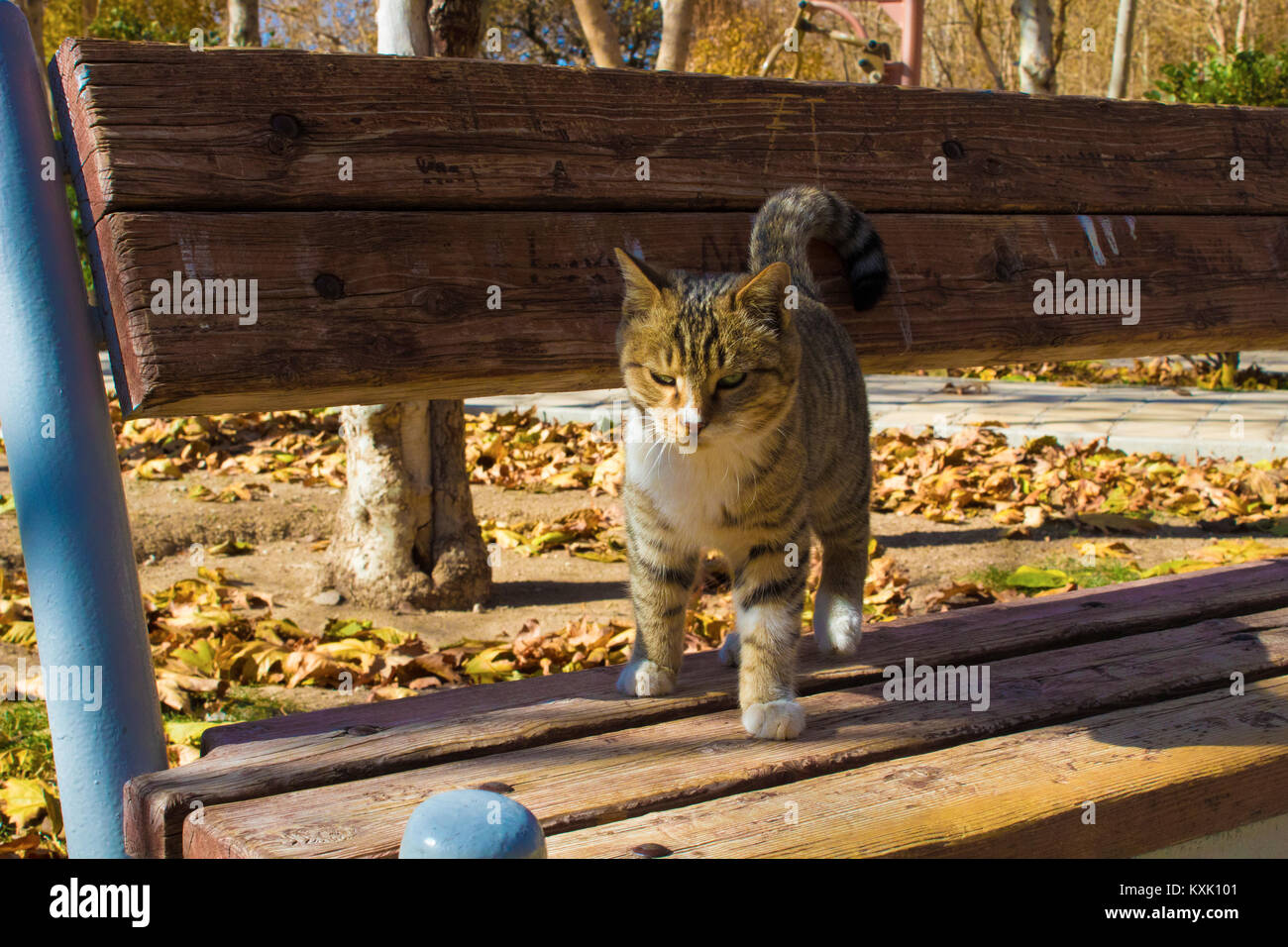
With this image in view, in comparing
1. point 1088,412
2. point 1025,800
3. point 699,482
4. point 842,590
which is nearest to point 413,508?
point 842,590

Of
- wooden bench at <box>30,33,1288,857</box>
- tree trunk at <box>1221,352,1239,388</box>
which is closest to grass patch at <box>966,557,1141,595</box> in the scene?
wooden bench at <box>30,33,1288,857</box>

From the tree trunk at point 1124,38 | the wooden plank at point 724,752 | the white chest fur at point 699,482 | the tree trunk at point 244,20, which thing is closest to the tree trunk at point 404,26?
the white chest fur at point 699,482

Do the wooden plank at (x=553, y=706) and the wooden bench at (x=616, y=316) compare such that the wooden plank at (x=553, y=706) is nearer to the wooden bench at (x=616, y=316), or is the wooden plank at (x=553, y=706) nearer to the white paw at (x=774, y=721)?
the wooden bench at (x=616, y=316)

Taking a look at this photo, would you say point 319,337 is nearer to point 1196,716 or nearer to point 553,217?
point 553,217

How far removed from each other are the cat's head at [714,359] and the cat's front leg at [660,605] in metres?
0.27

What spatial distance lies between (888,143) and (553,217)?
2.69 feet

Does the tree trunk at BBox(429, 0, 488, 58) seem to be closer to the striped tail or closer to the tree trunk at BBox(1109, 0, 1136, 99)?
the striped tail

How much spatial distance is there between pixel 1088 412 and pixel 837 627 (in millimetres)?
5992

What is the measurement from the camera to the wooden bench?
1.69m

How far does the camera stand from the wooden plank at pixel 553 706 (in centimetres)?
171

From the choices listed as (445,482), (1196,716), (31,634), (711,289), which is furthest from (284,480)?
(1196,716)

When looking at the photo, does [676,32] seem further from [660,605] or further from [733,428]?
[660,605]

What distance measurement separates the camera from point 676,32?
8227 millimetres

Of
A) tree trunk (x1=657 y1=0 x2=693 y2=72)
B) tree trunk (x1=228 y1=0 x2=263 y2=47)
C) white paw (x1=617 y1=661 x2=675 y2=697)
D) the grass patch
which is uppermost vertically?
tree trunk (x1=228 y1=0 x2=263 y2=47)
